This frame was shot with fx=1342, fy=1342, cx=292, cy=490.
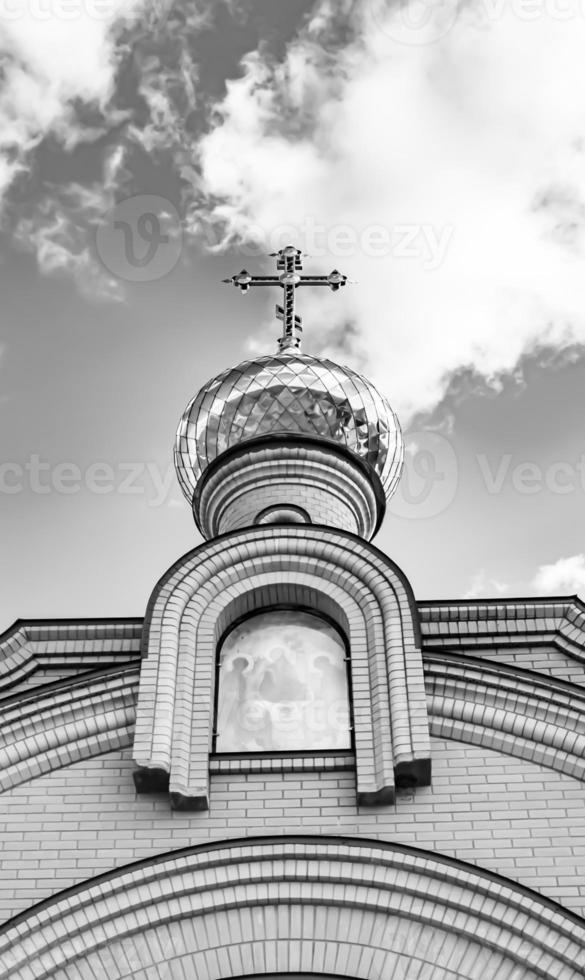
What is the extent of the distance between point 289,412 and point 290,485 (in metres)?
1.16

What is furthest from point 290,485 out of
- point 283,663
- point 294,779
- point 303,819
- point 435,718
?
point 303,819

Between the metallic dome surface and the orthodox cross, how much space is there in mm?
364

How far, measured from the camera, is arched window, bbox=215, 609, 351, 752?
6.92 meters

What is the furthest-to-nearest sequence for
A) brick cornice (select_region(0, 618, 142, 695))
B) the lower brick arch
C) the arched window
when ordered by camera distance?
brick cornice (select_region(0, 618, 142, 695))
the arched window
the lower brick arch

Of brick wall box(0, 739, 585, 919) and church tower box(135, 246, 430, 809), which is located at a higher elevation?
church tower box(135, 246, 430, 809)

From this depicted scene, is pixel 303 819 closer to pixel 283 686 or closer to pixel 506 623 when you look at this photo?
pixel 283 686

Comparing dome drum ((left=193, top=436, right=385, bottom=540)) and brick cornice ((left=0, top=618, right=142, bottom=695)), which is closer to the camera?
brick cornice ((left=0, top=618, right=142, bottom=695))

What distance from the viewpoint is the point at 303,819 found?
6.41 meters

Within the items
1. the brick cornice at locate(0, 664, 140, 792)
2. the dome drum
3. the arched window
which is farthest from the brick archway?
the dome drum

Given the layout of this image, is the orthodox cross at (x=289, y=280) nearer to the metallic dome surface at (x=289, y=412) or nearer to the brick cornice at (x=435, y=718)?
the metallic dome surface at (x=289, y=412)

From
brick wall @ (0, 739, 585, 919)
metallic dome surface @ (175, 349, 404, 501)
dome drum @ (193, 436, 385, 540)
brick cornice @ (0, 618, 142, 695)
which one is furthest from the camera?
metallic dome surface @ (175, 349, 404, 501)

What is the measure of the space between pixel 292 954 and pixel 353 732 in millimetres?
1178

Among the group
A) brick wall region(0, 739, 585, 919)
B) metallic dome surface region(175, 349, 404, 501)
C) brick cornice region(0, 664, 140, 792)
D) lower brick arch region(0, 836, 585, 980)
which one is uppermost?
metallic dome surface region(175, 349, 404, 501)

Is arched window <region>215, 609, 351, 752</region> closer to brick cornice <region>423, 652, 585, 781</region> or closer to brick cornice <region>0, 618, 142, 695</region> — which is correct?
brick cornice <region>423, 652, 585, 781</region>
